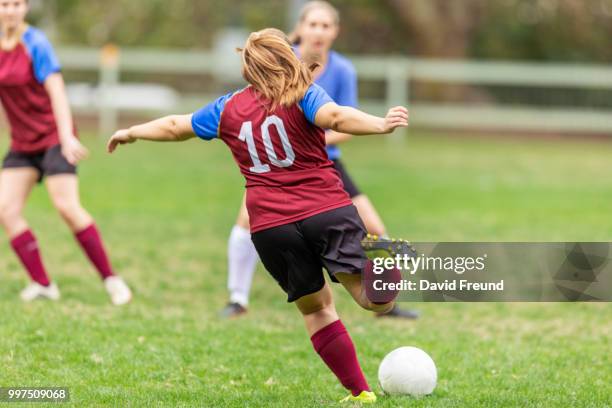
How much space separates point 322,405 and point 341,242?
32.6 inches

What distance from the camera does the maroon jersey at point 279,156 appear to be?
→ 4.29 metres

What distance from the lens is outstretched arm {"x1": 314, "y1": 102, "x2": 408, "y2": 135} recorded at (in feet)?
13.4

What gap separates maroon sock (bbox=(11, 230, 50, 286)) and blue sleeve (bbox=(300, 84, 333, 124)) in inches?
130

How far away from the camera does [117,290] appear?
6871mm

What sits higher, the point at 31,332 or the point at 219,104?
the point at 219,104

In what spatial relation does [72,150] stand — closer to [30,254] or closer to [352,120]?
[30,254]

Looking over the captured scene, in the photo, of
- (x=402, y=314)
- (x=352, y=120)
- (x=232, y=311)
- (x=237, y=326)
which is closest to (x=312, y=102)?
(x=352, y=120)

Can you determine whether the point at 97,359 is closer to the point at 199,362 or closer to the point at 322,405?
the point at 199,362

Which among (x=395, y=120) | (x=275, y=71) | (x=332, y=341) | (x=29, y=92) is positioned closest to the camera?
(x=395, y=120)

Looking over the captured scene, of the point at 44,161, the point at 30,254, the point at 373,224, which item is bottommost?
the point at 30,254

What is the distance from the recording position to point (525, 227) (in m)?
10.4

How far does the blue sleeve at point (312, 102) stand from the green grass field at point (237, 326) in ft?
4.53

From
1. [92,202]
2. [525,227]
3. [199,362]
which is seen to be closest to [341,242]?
[199,362]

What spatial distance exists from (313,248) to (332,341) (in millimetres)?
484
